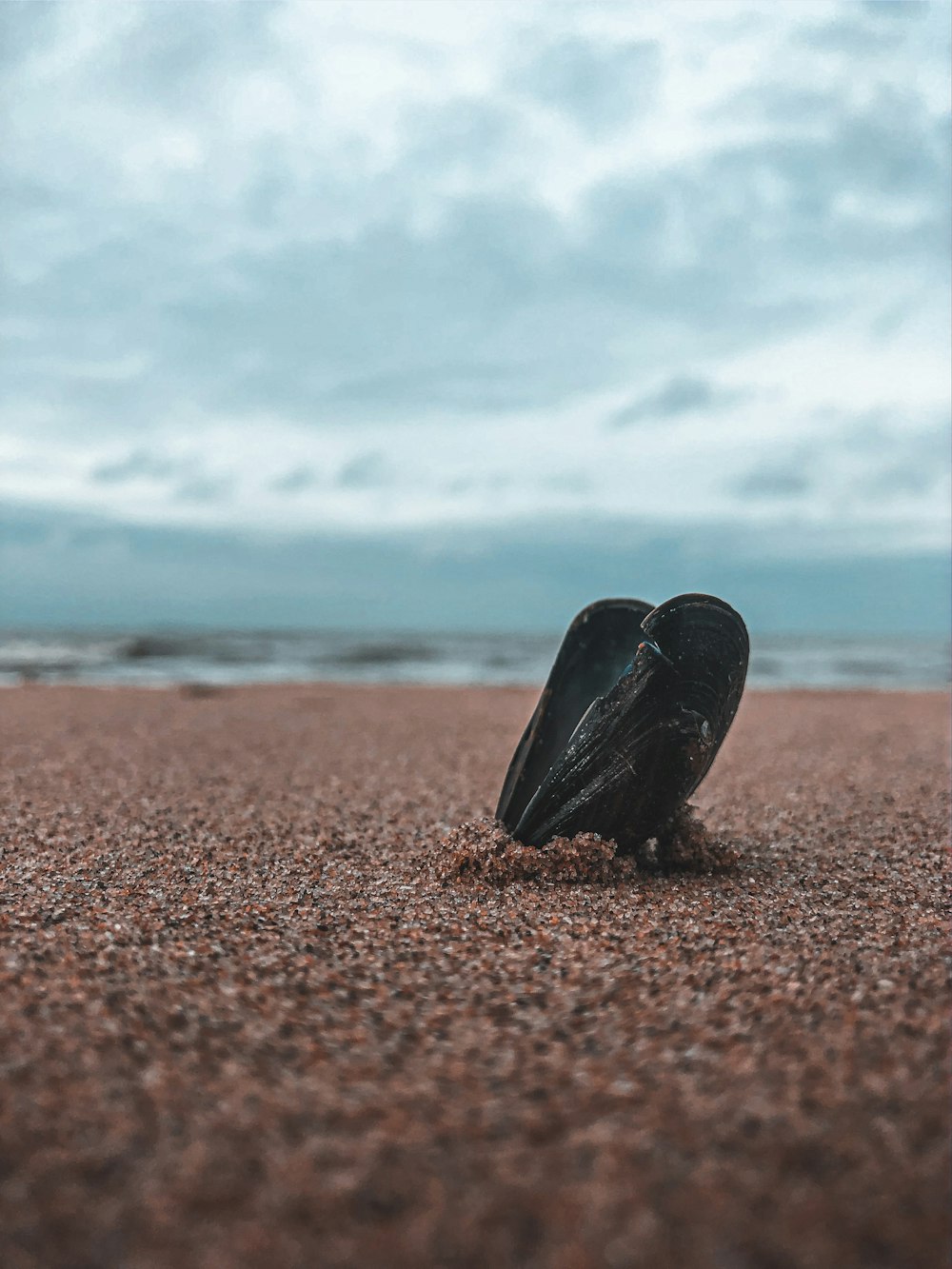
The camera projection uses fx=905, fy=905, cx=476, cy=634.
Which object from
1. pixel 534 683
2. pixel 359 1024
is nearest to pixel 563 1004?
pixel 359 1024

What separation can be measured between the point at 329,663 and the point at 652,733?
75.0ft

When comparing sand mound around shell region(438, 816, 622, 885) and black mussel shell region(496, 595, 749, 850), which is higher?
black mussel shell region(496, 595, 749, 850)

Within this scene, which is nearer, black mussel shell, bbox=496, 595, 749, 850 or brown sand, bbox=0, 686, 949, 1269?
brown sand, bbox=0, 686, 949, 1269

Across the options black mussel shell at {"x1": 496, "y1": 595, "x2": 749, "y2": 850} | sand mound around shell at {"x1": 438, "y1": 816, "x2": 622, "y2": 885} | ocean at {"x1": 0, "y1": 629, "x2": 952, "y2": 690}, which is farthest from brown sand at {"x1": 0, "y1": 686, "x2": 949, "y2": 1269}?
ocean at {"x1": 0, "y1": 629, "x2": 952, "y2": 690}

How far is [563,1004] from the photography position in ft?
10.2

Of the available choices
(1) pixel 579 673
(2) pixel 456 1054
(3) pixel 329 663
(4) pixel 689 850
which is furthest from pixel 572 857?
(3) pixel 329 663

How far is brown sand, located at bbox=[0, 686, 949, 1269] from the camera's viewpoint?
1.97m

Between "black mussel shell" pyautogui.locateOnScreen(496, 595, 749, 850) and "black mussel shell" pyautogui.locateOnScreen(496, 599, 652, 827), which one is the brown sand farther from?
"black mussel shell" pyautogui.locateOnScreen(496, 599, 652, 827)

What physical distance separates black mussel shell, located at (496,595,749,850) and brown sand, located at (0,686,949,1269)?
34 cm

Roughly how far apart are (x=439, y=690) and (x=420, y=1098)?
50.9ft

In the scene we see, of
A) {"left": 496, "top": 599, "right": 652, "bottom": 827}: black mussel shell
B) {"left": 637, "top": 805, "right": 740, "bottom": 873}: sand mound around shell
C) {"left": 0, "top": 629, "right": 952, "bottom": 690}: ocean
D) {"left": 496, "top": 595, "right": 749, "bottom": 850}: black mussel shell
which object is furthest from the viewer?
{"left": 0, "top": 629, "right": 952, "bottom": 690}: ocean

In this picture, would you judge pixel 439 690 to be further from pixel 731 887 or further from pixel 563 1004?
pixel 563 1004

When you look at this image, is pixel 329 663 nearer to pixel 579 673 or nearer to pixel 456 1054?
pixel 579 673

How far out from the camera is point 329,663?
→ 26625 millimetres
